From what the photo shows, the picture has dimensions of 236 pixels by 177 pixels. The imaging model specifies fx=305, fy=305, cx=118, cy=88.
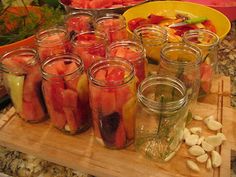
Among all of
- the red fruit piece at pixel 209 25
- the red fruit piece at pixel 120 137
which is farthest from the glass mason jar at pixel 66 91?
the red fruit piece at pixel 209 25

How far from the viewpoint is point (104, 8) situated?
105cm

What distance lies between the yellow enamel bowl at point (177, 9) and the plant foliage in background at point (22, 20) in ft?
0.81

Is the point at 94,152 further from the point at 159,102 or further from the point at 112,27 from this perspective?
the point at 112,27

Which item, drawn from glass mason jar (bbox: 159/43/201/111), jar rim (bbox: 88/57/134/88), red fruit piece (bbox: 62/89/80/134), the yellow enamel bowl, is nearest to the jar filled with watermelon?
glass mason jar (bbox: 159/43/201/111)

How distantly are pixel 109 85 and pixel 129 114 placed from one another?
8 centimetres

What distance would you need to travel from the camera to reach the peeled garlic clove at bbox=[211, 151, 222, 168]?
2.04ft

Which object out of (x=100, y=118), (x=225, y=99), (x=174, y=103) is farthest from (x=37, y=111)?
(x=225, y=99)

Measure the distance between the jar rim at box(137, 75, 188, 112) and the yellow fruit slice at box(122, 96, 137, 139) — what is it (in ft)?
0.08

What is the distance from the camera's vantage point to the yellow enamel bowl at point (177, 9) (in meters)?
1.00

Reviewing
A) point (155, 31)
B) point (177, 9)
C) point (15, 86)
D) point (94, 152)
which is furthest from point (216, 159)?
point (177, 9)

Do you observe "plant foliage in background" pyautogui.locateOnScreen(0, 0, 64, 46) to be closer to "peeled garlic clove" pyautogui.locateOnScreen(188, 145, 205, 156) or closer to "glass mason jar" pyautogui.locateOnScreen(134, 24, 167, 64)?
"glass mason jar" pyautogui.locateOnScreen(134, 24, 167, 64)

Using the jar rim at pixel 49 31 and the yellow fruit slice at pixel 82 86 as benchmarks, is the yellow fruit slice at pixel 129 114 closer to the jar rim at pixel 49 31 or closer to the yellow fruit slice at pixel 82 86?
the yellow fruit slice at pixel 82 86

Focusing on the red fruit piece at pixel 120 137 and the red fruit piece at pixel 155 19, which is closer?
the red fruit piece at pixel 120 137

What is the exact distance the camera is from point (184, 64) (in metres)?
0.67
